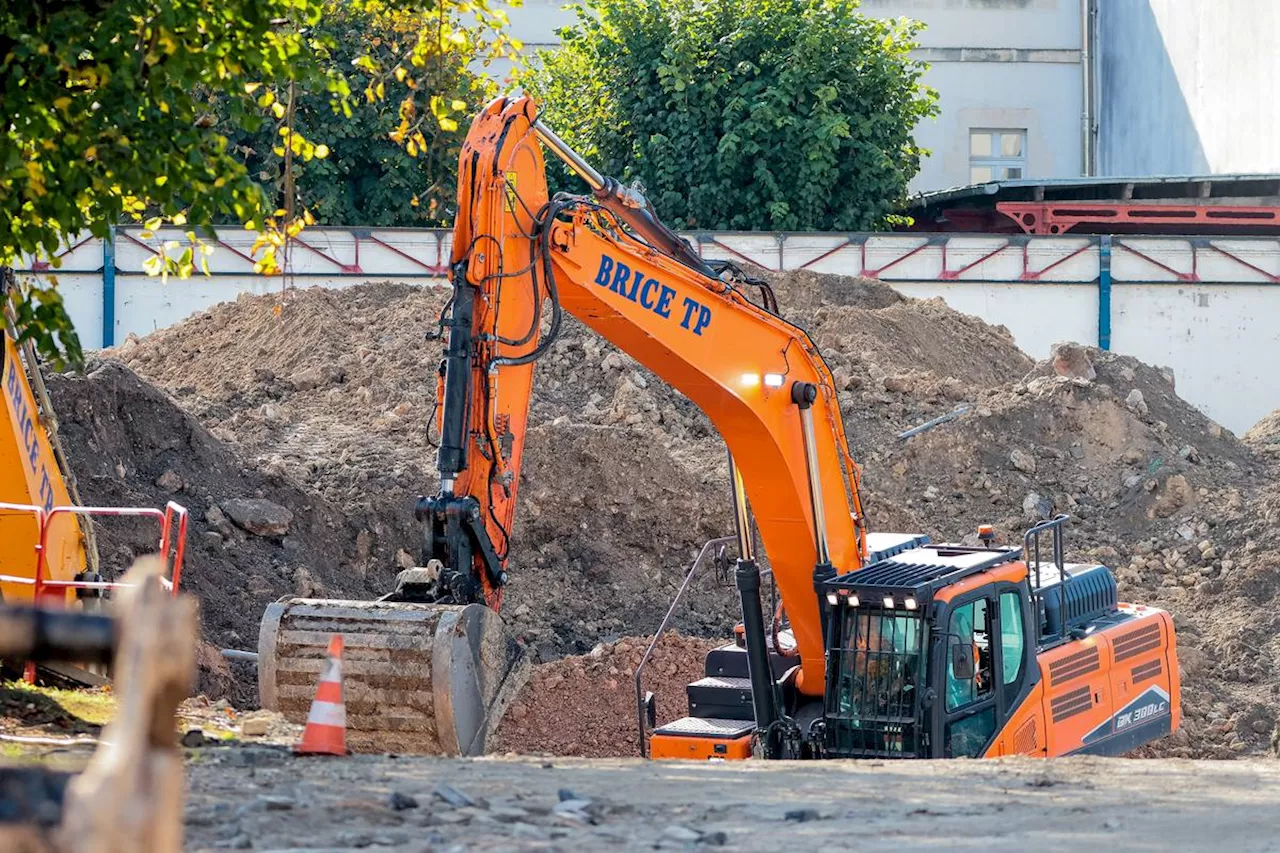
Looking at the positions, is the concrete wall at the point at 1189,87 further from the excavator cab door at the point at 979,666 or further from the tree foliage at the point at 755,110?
the excavator cab door at the point at 979,666

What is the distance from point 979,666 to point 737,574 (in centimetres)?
148

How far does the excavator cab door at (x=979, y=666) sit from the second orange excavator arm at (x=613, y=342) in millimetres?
847

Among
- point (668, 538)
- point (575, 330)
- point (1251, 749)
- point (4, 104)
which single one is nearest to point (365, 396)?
point (575, 330)

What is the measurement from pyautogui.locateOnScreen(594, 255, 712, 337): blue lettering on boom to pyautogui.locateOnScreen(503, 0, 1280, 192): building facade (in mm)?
26563

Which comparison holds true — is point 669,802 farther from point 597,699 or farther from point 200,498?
Result: point 200,498

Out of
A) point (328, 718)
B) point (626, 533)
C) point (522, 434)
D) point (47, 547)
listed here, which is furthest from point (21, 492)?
point (626, 533)

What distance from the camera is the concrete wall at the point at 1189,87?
3238cm

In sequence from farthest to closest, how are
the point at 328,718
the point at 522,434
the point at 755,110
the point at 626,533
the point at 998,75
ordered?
the point at 998,75, the point at 755,110, the point at 626,533, the point at 522,434, the point at 328,718

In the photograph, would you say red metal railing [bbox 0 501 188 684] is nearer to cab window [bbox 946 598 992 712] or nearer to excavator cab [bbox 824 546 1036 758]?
excavator cab [bbox 824 546 1036 758]

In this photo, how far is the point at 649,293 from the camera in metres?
9.43

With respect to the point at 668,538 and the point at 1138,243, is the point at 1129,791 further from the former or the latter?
the point at 1138,243

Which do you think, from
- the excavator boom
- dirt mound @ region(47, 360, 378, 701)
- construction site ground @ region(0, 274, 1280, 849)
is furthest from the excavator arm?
dirt mound @ region(47, 360, 378, 701)

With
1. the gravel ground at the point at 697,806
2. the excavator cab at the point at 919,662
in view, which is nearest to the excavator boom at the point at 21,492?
the gravel ground at the point at 697,806

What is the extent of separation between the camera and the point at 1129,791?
7594 mm
